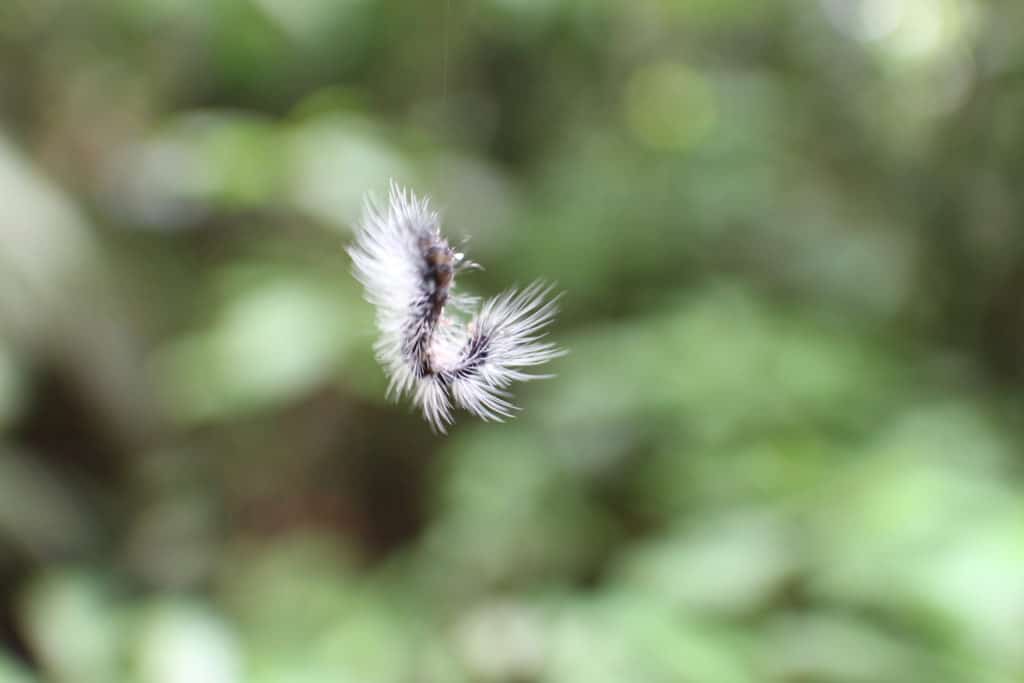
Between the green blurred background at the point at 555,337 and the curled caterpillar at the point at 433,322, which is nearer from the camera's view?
the curled caterpillar at the point at 433,322

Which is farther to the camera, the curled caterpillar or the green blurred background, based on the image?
the green blurred background

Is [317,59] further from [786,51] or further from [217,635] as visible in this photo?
[786,51]

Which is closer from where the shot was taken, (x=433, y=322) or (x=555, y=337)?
(x=433, y=322)

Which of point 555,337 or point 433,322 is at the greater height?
point 555,337

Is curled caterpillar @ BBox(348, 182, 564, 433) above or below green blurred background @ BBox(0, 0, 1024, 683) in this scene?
below

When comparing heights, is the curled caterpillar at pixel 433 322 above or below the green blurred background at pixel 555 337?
below

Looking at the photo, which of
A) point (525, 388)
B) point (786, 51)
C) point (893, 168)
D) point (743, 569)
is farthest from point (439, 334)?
point (786, 51)
